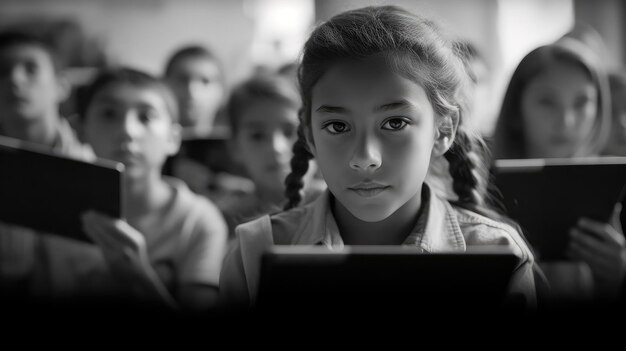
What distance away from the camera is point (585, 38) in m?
3.15

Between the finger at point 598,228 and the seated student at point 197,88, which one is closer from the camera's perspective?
the finger at point 598,228

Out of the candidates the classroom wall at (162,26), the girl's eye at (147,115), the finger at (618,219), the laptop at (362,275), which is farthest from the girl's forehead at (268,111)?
the classroom wall at (162,26)

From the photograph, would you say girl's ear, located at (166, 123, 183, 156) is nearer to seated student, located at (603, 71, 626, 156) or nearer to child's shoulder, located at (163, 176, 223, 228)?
child's shoulder, located at (163, 176, 223, 228)

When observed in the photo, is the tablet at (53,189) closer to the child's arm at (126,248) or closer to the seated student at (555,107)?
the child's arm at (126,248)

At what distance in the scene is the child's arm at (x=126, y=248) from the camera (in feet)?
4.36

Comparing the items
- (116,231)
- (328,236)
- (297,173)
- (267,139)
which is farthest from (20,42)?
(328,236)

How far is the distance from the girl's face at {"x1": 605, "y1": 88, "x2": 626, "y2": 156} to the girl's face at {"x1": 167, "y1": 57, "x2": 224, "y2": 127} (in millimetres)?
1441

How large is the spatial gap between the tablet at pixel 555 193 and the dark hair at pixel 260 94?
2.36ft

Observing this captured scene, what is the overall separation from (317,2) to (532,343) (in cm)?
477

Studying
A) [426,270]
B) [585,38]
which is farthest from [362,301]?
[585,38]

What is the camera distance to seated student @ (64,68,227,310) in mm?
1469

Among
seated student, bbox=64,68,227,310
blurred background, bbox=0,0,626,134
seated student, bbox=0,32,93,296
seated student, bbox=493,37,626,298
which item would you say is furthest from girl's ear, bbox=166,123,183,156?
blurred background, bbox=0,0,626,134

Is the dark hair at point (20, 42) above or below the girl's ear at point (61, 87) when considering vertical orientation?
above

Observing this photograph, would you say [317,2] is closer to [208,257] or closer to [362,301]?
[208,257]
